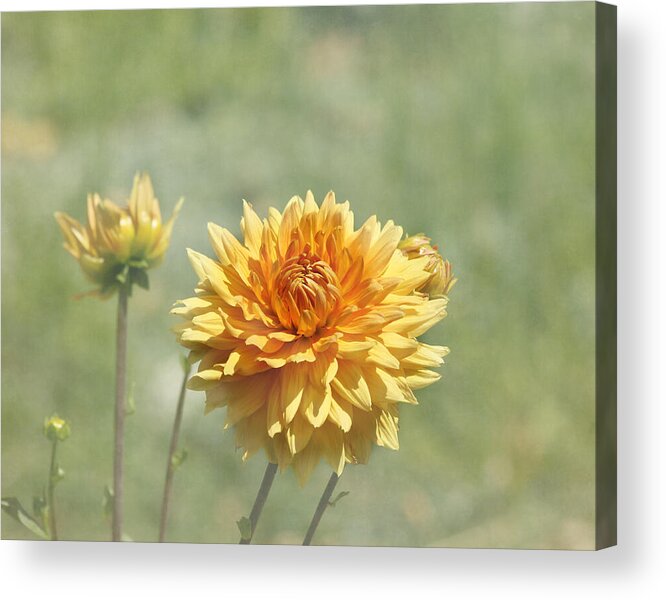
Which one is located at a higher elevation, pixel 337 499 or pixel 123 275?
pixel 123 275

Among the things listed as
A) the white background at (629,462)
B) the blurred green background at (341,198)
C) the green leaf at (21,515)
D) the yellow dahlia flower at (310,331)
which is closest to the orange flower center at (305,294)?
the yellow dahlia flower at (310,331)

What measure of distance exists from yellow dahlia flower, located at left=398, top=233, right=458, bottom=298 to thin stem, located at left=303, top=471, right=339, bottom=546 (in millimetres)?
320

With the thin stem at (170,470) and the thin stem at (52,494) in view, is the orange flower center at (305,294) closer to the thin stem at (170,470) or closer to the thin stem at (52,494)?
the thin stem at (170,470)

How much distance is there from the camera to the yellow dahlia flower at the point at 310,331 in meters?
1.92

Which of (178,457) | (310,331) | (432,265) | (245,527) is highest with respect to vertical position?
(432,265)

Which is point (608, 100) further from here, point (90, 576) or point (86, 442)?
point (90, 576)

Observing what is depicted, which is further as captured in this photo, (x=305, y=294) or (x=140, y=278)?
(x=140, y=278)

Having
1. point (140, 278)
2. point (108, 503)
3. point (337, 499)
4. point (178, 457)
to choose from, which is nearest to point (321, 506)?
point (337, 499)

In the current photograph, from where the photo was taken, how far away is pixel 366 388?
1.91m

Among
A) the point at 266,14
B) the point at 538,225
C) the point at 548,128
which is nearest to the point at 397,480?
the point at 538,225

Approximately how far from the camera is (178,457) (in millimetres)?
2025

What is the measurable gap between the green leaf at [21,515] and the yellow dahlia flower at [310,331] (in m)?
0.34

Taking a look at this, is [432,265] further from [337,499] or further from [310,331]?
[337,499]

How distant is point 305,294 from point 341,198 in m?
0.17
